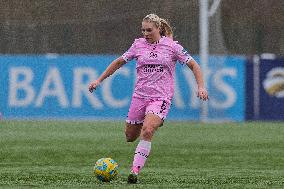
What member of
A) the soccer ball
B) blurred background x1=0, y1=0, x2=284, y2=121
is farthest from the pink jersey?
blurred background x1=0, y1=0, x2=284, y2=121

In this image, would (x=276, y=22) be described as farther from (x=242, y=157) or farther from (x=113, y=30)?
(x=242, y=157)

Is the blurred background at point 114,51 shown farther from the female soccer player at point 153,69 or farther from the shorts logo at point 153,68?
the shorts logo at point 153,68

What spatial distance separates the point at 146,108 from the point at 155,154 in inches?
160

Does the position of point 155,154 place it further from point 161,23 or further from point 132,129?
point 161,23

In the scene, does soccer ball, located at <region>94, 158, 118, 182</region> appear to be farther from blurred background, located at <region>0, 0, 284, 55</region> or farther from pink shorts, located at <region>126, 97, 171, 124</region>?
blurred background, located at <region>0, 0, 284, 55</region>

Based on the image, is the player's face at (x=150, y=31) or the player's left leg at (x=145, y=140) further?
the player's face at (x=150, y=31)

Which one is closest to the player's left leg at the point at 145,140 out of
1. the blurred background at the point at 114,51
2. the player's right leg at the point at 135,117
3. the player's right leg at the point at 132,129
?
the player's right leg at the point at 135,117

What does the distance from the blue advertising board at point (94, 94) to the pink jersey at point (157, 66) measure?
498 inches

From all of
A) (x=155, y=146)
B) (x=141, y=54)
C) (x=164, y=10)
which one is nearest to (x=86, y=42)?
(x=164, y=10)

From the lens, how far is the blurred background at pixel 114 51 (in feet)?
78.4

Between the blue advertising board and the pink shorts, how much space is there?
12652 mm

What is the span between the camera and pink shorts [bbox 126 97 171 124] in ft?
36.0

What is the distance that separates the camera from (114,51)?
2962 centimetres

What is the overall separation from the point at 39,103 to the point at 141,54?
12.9 metres
